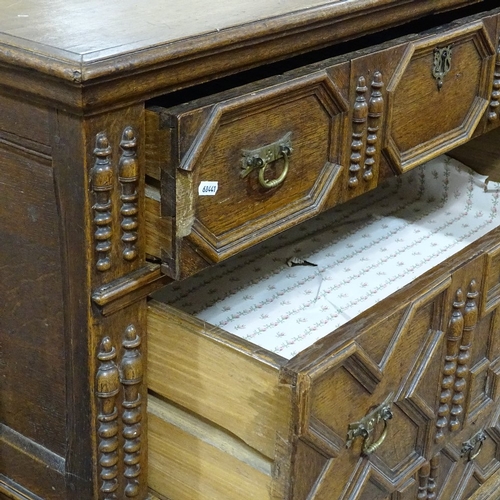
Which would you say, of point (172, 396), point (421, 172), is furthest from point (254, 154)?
point (421, 172)

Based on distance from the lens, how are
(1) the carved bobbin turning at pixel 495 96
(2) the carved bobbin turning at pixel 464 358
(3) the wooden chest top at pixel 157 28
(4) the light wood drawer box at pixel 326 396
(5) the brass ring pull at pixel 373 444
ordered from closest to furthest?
(3) the wooden chest top at pixel 157 28 → (4) the light wood drawer box at pixel 326 396 → (5) the brass ring pull at pixel 373 444 → (2) the carved bobbin turning at pixel 464 358 → (1) the carved bobbin turning at pixel 495 96

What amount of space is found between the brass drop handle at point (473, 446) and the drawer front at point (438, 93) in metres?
0.40

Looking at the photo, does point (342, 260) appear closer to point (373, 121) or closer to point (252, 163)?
point (373, 121)

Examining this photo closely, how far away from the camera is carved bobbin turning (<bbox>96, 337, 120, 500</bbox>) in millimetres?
860

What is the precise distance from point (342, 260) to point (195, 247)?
43cm

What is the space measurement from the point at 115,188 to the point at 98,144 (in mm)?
46

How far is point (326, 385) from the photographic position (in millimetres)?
862

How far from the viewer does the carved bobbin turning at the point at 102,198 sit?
0.76 m

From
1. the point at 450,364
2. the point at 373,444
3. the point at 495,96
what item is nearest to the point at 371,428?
the point at 373,444

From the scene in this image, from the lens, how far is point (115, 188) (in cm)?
79

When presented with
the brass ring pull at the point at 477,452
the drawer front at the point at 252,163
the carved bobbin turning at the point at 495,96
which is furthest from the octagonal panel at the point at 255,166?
the brass ring pull at the point at 477,452

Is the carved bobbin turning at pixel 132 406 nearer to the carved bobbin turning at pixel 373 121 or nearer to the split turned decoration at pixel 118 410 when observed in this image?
the split turned decoration at pixel 118 410

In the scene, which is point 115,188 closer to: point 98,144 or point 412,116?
Result: point 98,144

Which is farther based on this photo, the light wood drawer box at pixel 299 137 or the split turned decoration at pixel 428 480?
the split turned decoration at pixel 428 480
